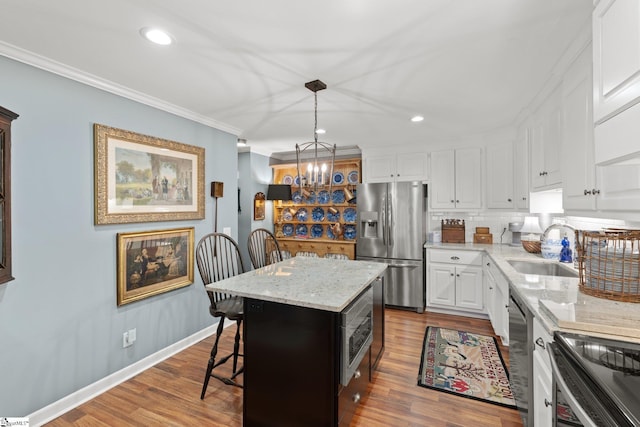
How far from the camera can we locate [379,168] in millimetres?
4656

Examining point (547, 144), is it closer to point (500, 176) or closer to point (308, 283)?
point (500, 176)

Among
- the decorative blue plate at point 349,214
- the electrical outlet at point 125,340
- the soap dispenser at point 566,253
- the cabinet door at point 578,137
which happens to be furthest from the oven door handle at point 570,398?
the decorative blue plate at point 349,214

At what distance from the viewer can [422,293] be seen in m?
4.14

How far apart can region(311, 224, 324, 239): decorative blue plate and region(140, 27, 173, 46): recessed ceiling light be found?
3905 mm

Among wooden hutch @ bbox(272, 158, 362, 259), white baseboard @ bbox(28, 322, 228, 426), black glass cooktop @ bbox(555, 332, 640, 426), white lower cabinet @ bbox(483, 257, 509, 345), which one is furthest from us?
wooden hutch @ bbox(272, 158, 362, 259)

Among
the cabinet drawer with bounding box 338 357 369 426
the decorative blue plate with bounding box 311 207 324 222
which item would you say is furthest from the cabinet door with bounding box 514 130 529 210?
the decorative blue plate with bounding box 311 207 324 222

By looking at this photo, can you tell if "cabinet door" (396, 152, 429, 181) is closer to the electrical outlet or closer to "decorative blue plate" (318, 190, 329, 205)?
"decorative blue plate" (318, 190, 329, 205)

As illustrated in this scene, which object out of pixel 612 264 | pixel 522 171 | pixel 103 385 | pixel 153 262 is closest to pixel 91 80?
pixel 153 262

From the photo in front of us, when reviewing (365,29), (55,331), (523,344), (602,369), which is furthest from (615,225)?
(55,331)

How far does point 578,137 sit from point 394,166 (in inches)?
109

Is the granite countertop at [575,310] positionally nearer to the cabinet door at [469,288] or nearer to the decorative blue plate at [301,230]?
the cabinet door at [469,288]

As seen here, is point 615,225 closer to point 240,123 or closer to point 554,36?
point 554,36

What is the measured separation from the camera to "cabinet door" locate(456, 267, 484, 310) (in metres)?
3.79

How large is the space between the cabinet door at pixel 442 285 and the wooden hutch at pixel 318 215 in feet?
3.86
